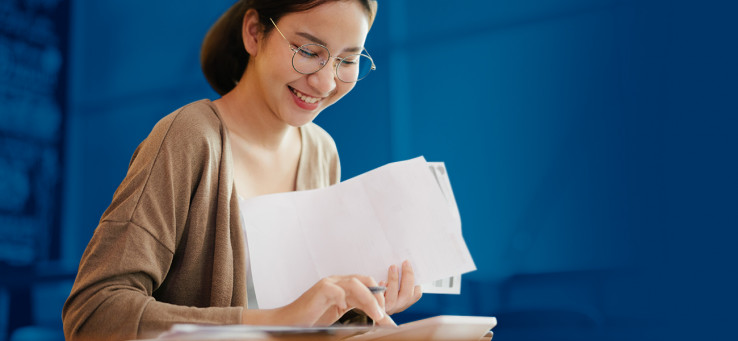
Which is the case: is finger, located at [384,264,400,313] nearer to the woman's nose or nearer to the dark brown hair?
the woman's nose

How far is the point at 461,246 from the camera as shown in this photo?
33.8 inches

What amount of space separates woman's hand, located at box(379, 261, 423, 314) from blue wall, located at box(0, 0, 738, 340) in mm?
1388

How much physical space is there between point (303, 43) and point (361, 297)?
47 cm

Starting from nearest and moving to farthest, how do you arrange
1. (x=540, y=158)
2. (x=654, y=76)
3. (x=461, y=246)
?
(x=461, y=246)
(x=654, y=76)
(x=540, y=158)

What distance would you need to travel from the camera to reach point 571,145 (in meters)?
2.16

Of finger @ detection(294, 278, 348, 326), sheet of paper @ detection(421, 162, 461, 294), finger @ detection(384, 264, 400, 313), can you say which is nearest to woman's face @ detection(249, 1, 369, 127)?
sheet of paper @ detection(421, 162, 461, 294)

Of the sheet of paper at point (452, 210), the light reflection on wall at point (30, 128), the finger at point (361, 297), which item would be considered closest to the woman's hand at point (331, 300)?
the finger at point (361, 297)

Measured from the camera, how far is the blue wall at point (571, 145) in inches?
75.0

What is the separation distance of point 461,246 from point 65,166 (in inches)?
105

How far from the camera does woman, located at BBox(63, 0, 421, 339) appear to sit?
72 centimetres

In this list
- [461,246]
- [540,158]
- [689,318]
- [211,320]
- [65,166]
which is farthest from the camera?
[65,166]

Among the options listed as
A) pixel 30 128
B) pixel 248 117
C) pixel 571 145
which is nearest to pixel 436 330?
pixel 248 117

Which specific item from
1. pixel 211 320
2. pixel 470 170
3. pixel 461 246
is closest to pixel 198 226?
pixel 211 320

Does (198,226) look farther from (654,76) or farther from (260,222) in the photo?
(654,76)
